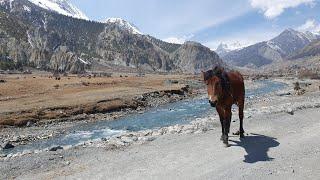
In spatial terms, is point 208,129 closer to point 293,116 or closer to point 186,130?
point 186,130

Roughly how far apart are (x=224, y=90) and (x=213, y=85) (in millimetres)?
1134

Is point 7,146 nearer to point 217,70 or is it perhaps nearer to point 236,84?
point 236,84

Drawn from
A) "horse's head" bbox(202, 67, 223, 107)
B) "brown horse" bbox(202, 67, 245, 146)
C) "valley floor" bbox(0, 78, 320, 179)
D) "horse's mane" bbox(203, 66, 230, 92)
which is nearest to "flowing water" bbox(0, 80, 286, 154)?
"valley floor" bbox(0, 78, 320, 179)

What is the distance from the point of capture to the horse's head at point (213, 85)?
63.7ft

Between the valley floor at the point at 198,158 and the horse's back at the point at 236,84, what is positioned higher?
the horse's back at the point at 236,84

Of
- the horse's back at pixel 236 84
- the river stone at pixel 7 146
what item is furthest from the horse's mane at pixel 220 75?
the river stone at pixel 7 146

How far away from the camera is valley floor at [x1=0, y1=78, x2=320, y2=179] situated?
18.1m

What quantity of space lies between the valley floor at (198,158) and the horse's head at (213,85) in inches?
101

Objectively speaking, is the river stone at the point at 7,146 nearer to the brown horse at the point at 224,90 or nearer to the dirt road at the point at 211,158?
the dirt road at the point at 211,158

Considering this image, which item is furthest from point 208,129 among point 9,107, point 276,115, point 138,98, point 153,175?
point 138,98

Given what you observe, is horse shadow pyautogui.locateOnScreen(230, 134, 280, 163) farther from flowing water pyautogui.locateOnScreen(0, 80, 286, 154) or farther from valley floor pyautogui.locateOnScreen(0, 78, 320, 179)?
flowing water pyautogui.locateOnScreen(0, 80, 286, 154)

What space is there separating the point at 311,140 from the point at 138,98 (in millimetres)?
60673

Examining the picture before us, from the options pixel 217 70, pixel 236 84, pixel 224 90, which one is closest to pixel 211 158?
pixel 224 90

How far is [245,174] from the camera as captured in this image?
689 inches
